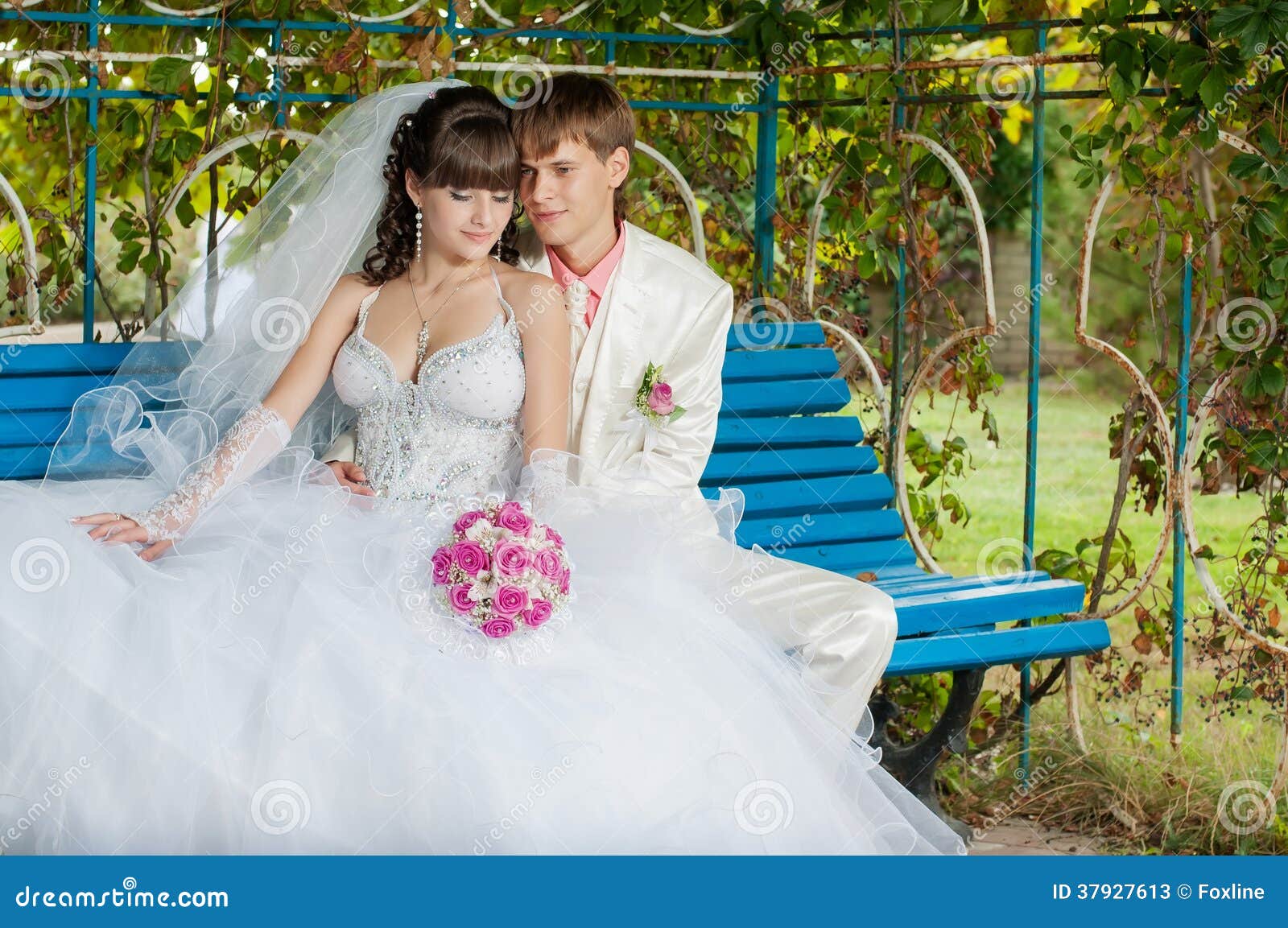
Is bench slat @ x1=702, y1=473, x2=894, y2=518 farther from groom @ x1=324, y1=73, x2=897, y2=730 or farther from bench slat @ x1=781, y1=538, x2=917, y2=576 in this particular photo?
groom @ x1=324, y1=73, x2=897, y2=730

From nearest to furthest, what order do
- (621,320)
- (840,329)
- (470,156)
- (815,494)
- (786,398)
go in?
(470,156) < (621,320) < (815,494) < (786,398) < (840,329)

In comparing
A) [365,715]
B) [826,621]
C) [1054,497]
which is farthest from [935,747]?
[1054,497]

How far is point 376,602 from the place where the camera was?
298 centimetres

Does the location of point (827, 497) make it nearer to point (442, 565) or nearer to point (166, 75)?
point (442, 565)

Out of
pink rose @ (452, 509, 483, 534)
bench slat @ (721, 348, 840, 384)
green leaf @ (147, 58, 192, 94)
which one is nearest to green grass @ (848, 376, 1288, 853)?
bench slat @ (721, 348, 840, 384)

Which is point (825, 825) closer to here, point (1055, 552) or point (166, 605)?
point (166, 605)

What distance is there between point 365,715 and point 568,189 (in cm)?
148

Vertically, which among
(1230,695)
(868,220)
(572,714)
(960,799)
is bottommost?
(960,799)

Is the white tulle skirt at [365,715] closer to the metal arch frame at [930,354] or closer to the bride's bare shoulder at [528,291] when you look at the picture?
the bride's bare shoulder at [528,291]

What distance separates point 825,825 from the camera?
3.00 metres

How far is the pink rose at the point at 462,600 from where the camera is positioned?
2957 millimetres

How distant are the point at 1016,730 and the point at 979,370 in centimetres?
113
